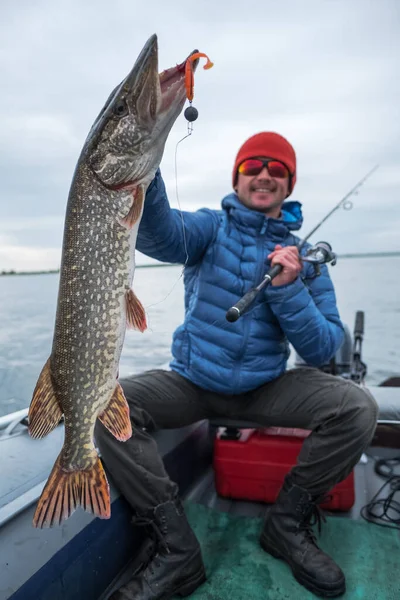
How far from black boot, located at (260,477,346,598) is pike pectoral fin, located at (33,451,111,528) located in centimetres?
113

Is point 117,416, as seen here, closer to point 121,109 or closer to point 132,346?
point 121,109

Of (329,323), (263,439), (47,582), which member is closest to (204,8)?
(329,323)

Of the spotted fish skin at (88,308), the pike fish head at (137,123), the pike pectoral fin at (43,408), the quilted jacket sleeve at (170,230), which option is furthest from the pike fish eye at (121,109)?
the pike pectoral fin at (43,408)

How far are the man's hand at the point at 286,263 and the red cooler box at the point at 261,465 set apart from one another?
1.00 metres

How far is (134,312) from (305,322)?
1.18 m

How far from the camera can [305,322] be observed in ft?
8.43

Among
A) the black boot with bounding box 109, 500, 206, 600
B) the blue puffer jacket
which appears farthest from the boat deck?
the blue puffer jacket

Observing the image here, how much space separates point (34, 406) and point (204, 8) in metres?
2.34

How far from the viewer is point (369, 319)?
1532cm

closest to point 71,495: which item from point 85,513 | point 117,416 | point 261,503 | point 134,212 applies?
point 117,416

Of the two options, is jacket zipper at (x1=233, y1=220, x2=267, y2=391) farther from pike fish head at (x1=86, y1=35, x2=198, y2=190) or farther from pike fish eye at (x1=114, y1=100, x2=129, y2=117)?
pike fish eye at (x1=114, y1=100, x2=129, y2=117)

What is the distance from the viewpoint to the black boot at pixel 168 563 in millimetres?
2102

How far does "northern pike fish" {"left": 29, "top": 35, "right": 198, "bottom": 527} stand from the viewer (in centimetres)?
156

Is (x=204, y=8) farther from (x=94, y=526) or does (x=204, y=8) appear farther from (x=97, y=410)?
(x=94, y=526)
